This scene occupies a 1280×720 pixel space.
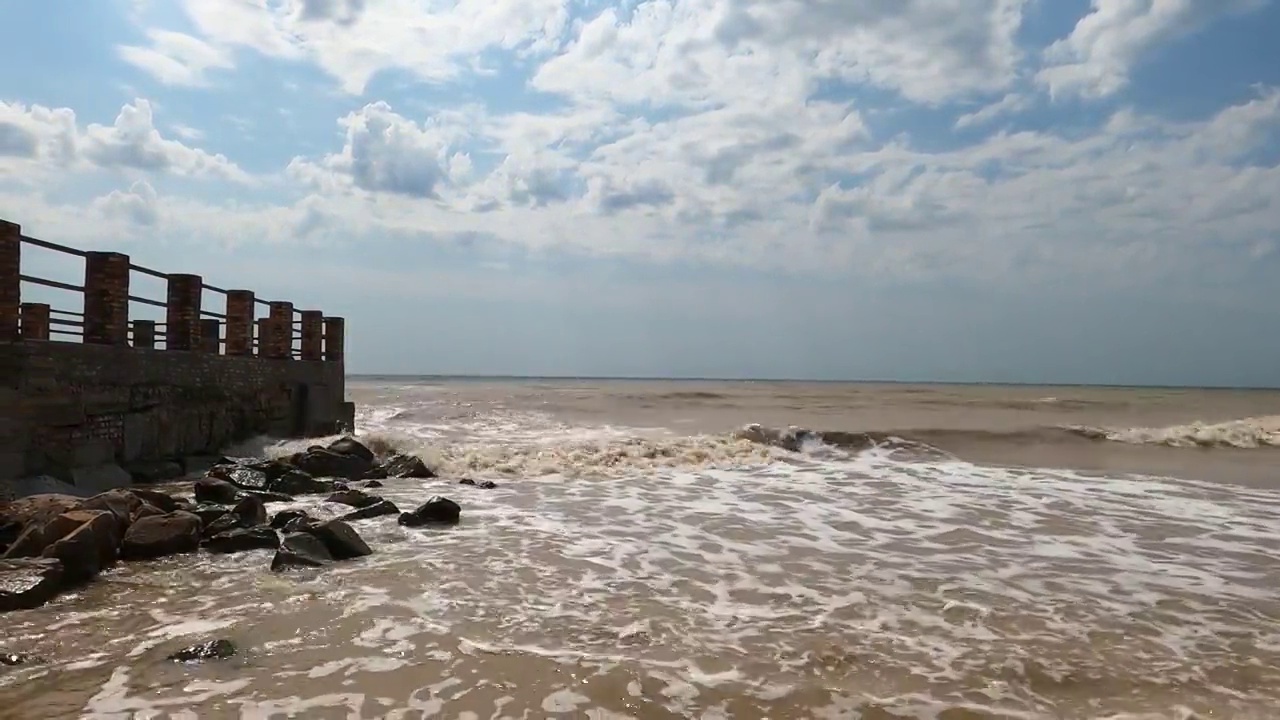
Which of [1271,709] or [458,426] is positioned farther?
[458,426]

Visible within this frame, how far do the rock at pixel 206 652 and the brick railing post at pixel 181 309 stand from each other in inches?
427

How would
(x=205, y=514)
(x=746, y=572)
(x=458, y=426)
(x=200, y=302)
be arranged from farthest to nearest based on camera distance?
(x=458, y=426) → (x=200, y=302) → (x=205, y=514) → (x=746, y=572)

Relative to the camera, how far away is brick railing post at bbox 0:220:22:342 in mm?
10180

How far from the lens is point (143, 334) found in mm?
18562

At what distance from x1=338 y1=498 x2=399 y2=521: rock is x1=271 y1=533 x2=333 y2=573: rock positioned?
188 centimetres

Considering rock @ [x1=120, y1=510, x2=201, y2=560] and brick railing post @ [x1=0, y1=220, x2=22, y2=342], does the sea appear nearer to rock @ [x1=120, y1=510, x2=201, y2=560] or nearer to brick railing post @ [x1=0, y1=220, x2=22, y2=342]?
rock @ [x1=120, y1=510, x2=201, y2=560]

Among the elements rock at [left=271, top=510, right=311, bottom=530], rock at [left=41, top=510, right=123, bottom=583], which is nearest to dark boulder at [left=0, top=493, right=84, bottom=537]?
rock at [left=41, top=510, right=123, bottom=583]

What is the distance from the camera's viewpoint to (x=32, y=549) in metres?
7.06

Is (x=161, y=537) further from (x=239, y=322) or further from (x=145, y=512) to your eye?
(x=239, y=322)

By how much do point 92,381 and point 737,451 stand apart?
1294 cm

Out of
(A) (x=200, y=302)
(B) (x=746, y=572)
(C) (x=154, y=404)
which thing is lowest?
(B) (x=746, y=572)

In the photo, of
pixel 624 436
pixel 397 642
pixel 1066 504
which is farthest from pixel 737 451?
pixel 397 642

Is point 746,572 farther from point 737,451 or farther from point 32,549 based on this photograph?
point 737,451

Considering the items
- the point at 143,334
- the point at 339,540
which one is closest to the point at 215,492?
the point at 339,540
